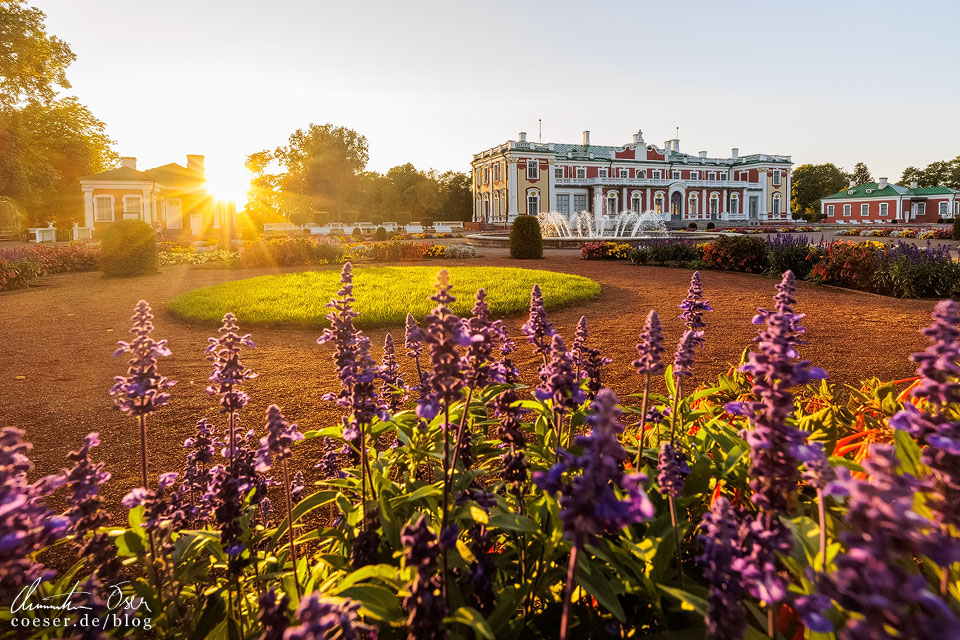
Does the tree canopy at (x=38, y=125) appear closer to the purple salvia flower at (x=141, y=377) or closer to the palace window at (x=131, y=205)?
the palace window at (x=131, y=205)

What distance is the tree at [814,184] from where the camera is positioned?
87750mm

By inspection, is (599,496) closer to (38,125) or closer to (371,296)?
(371,296)

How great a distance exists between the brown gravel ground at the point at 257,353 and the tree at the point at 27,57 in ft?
89.0

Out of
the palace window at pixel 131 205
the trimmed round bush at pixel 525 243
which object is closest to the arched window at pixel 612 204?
the trimmed round bush at pixel 525 243

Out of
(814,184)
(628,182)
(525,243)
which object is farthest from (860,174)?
(525,243)

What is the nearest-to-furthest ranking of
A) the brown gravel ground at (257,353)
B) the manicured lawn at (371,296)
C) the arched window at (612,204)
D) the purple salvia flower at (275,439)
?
1. the purple salvia flower at (275,439)
2. the brown gravel ground at (257,353)
3. the manicured lawn at (371,296)
4. the arched window at (612,204)

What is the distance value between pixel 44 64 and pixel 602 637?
147 feet

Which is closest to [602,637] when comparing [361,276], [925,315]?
[925,315]

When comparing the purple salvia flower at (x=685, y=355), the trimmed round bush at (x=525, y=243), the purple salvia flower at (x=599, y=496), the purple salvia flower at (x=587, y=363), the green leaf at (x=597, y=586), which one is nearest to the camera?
the purple salvia flower at (x=599, y=496)

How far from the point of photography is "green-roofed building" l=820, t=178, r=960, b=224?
2655 inches

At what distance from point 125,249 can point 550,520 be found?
19.7m

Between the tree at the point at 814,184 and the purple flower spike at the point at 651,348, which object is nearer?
the purple flower spike at the point at 651,348

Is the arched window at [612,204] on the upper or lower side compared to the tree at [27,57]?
lower

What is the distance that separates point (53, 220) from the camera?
4925cm
